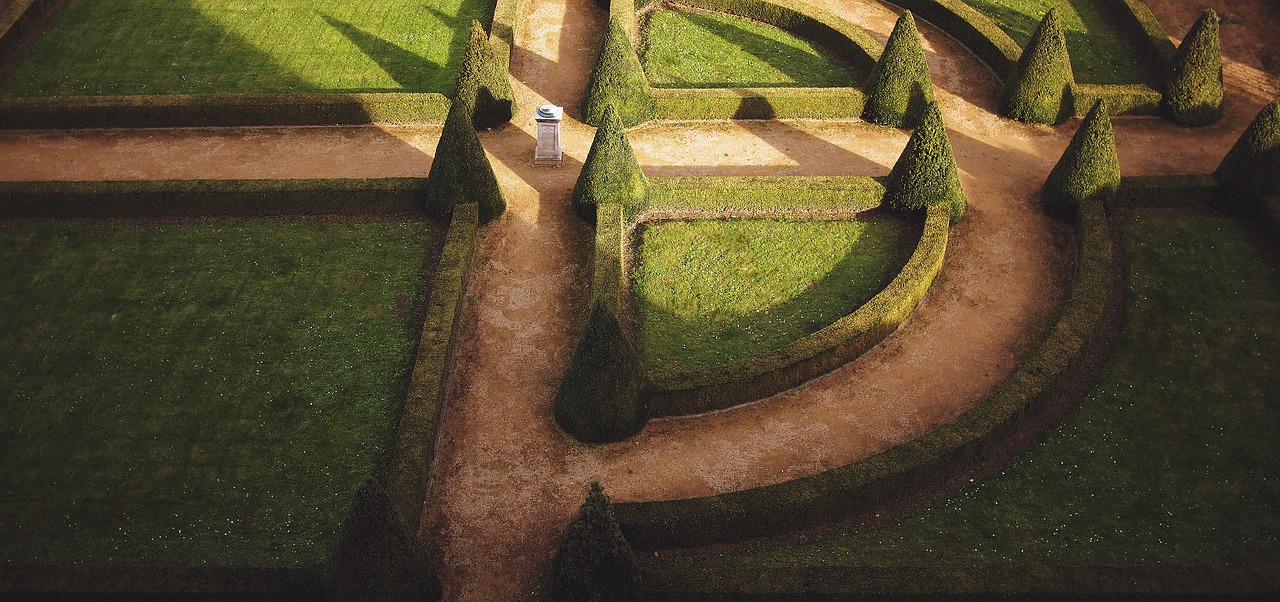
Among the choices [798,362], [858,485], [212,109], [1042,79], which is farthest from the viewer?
[212,109]

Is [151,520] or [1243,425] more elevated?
[1243,425]

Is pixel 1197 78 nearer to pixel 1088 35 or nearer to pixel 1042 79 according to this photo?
pixel 1042 79

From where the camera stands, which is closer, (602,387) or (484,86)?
(602,387)

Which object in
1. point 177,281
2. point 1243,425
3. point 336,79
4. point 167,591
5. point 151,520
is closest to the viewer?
point 167,591

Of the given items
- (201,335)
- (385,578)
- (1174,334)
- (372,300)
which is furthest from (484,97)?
(1174,334)

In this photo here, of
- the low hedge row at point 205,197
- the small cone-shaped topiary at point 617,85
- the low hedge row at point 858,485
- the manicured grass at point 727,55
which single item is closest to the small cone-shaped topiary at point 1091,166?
the low hedge row at point 858,485

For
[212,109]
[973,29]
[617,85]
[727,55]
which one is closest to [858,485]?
[617,85]

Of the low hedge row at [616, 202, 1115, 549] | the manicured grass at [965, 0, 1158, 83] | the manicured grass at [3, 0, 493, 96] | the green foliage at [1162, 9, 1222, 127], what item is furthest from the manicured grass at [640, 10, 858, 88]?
the low hedge row at [616, 202, 1115, 549]

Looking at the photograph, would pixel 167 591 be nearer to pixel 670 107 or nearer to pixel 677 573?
pixel 677 573
